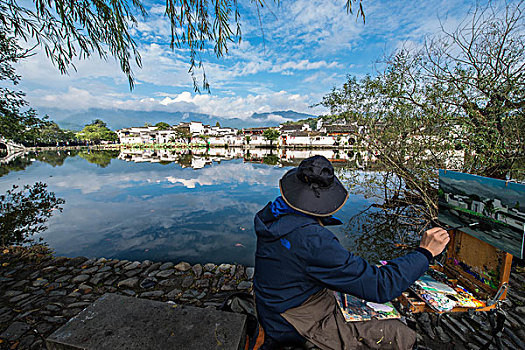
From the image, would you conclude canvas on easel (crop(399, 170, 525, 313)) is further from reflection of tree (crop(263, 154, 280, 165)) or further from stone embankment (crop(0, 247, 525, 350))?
reflection of tree (crop(263, 154, 280, 165))

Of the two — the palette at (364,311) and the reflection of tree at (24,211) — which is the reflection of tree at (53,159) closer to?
the reflection of tree at (24,211)

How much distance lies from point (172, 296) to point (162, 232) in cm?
352

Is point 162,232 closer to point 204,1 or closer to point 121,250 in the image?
point 121,250

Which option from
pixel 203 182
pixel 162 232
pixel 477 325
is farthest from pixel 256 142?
pixel 477 325

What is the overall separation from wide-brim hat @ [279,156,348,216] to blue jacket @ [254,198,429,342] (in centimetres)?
7

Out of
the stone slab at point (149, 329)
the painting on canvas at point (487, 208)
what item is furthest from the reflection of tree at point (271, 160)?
the stone slab at point (149, 329)

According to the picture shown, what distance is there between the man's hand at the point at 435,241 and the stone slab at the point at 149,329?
1.40 meters

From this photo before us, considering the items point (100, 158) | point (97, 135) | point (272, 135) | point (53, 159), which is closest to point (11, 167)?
point (100, 158)

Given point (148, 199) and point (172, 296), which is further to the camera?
point (148, 199)

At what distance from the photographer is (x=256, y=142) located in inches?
2518

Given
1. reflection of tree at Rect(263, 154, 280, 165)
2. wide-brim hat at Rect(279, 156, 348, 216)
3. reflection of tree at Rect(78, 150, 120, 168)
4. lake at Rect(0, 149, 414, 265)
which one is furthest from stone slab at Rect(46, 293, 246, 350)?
reflection of tree at Rect(78, 150, 120, 168)

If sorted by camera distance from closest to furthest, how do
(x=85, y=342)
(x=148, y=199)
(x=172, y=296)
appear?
1. (x=85, y=342)
2. (x=172, y=296)
3. (x=148, y=199)

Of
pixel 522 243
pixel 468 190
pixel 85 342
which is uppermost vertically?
pixel 468 190

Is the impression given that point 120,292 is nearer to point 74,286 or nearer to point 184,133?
point 74,286
